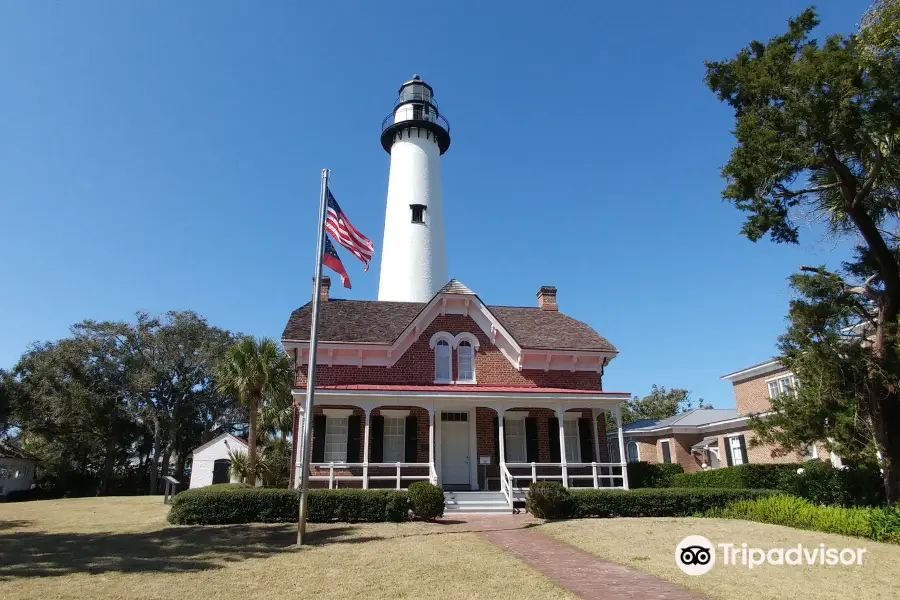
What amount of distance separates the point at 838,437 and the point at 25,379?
138 feet

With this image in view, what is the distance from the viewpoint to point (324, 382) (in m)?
20.3

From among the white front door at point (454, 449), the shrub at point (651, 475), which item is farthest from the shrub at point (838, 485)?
the white front door at point (454, 449)

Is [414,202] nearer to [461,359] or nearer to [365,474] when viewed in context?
[461,359]

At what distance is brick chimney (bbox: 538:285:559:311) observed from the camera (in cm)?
2533

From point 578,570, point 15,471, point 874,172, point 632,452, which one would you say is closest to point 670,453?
point 632,452

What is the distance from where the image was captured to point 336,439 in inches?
763

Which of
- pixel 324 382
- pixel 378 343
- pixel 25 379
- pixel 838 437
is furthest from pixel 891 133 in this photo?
pixel 25 379

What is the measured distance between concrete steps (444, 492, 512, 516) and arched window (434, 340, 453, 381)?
460 cm

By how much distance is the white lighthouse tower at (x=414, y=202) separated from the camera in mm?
26703

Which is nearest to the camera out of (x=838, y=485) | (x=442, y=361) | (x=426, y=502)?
(x=426, y=502)

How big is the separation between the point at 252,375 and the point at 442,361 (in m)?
7.11

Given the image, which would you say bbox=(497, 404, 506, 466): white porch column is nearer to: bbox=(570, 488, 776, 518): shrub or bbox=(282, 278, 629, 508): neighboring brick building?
bbox=(282, 278, 629, 508): neighboring brick building

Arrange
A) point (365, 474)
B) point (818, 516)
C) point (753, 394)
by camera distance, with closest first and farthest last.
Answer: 1. point (818, 516)
2. point (365, 474)
3. point (753, 394)

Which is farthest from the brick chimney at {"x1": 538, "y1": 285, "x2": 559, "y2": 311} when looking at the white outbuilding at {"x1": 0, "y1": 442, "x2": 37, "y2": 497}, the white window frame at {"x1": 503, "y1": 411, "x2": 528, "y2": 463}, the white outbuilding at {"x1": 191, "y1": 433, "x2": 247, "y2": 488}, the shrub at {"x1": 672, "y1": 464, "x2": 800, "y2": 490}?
the white outbuilding at {"x1": 0, "y1": 442, "x2": 37, "y2": 497}
